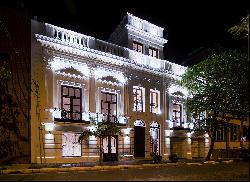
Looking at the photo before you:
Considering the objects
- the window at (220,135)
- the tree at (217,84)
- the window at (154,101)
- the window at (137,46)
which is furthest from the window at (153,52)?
the window at (220,135)

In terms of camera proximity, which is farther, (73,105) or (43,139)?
(73,105)

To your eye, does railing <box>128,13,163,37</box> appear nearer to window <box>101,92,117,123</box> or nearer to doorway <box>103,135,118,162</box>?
window <box>101,92,117,123</box>

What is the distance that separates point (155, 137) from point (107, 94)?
6707 mm

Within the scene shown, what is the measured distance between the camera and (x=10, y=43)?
80.9 ft

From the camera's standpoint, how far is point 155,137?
33531mm

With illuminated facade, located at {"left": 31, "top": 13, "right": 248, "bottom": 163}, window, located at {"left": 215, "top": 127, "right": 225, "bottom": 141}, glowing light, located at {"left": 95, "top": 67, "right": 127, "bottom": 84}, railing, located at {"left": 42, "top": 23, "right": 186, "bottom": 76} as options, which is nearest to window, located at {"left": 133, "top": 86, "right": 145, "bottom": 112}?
illuminated facade, located at {"left": 31, "top": 13, "right": 248, "bottom": 163}

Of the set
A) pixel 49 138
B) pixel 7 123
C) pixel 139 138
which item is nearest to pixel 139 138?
pixel 139 138

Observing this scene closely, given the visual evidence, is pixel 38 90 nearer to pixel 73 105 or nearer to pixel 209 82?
pixel 73 105

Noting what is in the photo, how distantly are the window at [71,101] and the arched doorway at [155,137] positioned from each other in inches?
316

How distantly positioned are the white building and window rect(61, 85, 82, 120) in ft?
0.23

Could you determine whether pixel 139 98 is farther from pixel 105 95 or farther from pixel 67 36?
pixel 67 36

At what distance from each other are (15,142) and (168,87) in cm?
1554

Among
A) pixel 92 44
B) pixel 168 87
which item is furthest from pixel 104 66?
pixel 168 87

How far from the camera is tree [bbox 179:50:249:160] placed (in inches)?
1123
